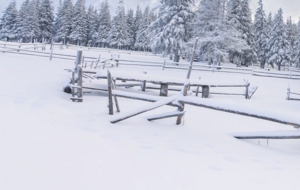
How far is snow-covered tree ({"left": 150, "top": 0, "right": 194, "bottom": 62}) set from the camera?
29047mm

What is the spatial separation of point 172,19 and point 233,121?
2315 centimetres

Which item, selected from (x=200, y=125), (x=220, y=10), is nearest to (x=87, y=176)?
(x=200, y=125)

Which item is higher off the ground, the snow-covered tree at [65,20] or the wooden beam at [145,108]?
the snow-covered tree at [65,20]

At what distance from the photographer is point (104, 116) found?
24.0ft

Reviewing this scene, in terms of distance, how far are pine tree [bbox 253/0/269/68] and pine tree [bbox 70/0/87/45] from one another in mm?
37229

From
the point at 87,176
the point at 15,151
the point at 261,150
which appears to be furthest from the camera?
the point at 261,150

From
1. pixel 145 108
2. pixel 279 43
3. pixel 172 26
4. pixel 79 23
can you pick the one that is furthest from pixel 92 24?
pixel 145 108

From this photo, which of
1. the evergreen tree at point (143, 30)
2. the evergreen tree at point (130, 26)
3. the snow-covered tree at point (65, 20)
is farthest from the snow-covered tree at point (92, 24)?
the evergreen tree at point (143, 30)

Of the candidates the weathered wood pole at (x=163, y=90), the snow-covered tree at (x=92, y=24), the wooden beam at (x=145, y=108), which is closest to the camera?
the wooden beam at (x=145, y=108)

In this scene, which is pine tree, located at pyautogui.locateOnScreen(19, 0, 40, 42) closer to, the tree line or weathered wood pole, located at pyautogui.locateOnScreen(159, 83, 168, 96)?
the tree line

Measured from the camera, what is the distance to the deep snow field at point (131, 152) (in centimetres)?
362

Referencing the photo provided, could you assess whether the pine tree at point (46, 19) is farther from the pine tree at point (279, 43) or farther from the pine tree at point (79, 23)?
the pine tree at point (279, 43)

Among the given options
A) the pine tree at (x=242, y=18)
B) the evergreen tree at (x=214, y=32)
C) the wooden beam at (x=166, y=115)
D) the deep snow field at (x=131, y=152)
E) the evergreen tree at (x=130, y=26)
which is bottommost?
the deep snow field at (x=131, y=152)

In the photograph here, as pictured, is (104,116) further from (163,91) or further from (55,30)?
(55,30)
